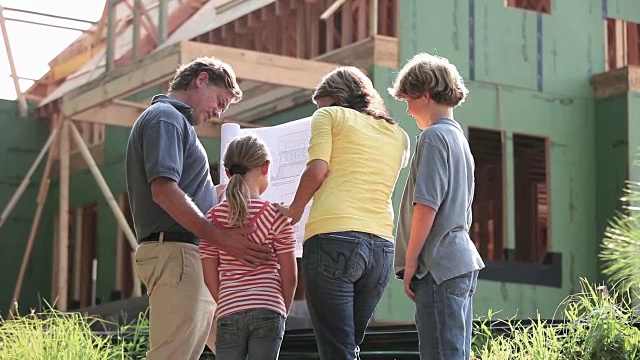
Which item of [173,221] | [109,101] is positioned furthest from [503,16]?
[173,221]

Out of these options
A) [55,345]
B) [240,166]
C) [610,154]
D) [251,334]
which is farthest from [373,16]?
[251,334]

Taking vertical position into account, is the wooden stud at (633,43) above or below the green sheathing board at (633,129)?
above

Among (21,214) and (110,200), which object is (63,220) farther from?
(21,214)

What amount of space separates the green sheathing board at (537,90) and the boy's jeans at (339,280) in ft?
32.0

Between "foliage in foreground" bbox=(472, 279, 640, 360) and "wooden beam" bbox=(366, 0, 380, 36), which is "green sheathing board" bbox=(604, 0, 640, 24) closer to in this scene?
"wooden beam" bbox=(366, 0, 380, 36)

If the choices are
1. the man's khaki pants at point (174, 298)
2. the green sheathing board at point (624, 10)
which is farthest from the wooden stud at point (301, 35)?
the man's khaki pants at point (174, 298)

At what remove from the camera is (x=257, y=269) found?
17.7 feet

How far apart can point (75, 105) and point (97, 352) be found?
8.43 meters

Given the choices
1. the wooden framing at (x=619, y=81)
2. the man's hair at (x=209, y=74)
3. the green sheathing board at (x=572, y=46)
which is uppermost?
the green sheathing board at (x=572, y=46)

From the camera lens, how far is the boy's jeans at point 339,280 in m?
5.22

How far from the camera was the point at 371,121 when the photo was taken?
5.51 meters

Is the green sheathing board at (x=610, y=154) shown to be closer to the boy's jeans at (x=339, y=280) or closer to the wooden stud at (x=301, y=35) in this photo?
the wooden stud at (x=301, y=35)

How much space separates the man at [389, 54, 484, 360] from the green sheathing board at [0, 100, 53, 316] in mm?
15946

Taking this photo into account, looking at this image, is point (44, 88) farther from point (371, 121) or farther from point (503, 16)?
point (371, 121)
